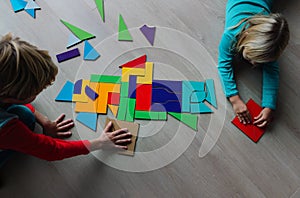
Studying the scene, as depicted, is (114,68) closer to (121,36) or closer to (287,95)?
(121,36)

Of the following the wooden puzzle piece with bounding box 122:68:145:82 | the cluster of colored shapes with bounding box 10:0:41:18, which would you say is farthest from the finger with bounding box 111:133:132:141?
the cluster of colored shapes with bounding box 10:0:41:18

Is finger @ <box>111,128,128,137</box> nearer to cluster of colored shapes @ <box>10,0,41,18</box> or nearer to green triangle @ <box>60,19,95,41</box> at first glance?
green triangle @ <box>60,19,95,41</box>

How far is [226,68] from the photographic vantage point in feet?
3.47

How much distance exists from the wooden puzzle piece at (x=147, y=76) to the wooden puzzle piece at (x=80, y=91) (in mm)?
187

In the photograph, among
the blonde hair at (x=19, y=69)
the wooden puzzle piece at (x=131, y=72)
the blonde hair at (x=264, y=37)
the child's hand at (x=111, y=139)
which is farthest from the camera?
the wooden puzzle piece at (x=131, y=72)

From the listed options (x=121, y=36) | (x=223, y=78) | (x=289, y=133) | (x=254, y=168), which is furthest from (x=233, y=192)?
(x=121, y=36)

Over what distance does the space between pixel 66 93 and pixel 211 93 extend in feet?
1.68

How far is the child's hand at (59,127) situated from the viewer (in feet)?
3.31

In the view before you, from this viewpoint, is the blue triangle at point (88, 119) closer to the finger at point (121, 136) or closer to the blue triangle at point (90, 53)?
the finger at point (121, 136)

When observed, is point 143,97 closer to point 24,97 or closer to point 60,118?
point 60,118

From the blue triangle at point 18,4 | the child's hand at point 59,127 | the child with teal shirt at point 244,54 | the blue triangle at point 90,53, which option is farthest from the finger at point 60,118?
the child with teal shirt at point 244,54

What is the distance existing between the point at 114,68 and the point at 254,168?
0.59 meters

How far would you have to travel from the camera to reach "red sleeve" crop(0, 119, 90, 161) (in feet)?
2.43

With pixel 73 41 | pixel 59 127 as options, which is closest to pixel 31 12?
pixel 73 41
